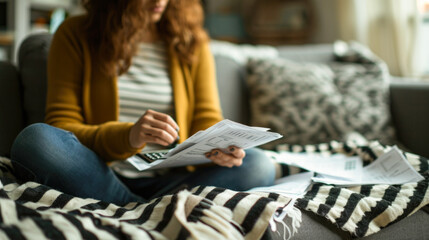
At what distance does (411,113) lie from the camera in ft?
4.33

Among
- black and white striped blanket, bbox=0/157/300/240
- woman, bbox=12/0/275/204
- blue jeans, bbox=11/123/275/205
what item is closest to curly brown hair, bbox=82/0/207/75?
woman, bbox=12/0/275/204

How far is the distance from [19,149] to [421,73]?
6.35ft

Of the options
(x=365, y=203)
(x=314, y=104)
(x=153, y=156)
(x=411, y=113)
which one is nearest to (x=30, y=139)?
(x=153, y=156)

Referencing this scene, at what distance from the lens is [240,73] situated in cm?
144

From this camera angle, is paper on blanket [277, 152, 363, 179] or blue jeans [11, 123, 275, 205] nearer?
blue jeans [11, 123, 275, 205]

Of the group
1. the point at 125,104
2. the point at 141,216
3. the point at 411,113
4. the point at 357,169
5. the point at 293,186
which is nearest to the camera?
the point at 141,216

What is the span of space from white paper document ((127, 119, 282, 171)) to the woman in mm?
40

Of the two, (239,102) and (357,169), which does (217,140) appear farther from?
(239,102)

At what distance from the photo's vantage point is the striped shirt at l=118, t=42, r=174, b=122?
1.04 metres

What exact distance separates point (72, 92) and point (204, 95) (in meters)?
0.37

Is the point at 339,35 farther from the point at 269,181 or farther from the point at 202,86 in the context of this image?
the point at 269,181

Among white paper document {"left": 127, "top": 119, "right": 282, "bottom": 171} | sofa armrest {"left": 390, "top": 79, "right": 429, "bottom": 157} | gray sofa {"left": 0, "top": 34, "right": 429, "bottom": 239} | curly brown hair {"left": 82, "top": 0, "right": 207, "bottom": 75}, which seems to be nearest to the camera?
white paper document {"left": 127, "top": 119, "right": 282, "bottom": 171}

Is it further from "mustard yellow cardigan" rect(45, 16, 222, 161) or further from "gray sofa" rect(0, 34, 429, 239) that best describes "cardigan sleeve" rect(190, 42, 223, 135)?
"gray sofa" rect(0, 34, 429, 239)

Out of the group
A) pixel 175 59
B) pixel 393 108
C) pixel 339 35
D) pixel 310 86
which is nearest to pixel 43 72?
pixel 175 59
